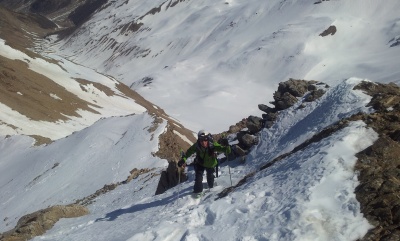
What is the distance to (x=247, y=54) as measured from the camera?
368 feet

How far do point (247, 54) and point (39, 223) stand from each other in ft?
336

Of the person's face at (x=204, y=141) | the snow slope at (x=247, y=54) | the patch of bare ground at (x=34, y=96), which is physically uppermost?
the person's face at (x=204, y=141)

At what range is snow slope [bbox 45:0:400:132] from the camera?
284 feet

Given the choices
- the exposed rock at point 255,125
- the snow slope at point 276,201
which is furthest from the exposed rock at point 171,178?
the exposed rock at point 255,125

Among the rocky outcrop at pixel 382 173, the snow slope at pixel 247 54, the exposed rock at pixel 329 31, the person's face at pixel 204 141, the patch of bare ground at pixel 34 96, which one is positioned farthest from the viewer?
the exposed rock at pixel 329 31

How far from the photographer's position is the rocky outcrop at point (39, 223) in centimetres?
1238

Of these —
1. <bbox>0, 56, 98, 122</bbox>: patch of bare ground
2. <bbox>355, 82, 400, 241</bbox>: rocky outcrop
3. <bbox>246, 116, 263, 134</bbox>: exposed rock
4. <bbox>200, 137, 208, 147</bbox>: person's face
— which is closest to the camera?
<bbox>355, 82, 400, 241</bbox>: rocky outcrop

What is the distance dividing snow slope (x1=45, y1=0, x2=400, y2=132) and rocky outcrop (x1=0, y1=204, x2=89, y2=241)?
54716mm

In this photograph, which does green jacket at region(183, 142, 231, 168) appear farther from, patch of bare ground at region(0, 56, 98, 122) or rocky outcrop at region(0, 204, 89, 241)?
patch of bare ground at region(0, 56, 98, 122)

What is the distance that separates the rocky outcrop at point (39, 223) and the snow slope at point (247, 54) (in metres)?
54.7

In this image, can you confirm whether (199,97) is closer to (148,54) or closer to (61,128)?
(61,128)

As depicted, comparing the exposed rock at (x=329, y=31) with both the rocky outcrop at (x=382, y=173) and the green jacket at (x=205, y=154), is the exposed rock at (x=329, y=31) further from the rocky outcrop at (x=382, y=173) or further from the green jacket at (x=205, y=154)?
the green jacket at (x=205, y=154)

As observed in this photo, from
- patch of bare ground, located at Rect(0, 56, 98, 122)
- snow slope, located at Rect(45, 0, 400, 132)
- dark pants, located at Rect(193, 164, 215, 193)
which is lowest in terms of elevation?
snow slope, located at Rect(45, 0, 400, 132)

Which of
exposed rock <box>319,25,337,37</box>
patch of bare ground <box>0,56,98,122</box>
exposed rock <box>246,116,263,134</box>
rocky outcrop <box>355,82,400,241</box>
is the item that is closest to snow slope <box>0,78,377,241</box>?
rocky outcrop <box>355,82,400,241</box>
